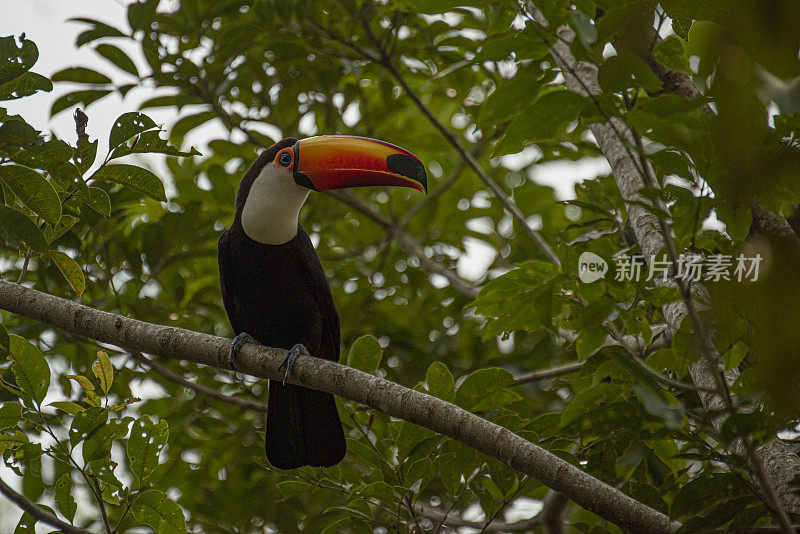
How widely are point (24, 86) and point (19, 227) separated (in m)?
0.50

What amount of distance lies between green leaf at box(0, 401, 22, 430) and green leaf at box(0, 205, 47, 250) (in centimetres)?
67

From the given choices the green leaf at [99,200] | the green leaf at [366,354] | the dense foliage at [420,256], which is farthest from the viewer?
the green leaf at [366,354]

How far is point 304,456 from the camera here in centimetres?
370

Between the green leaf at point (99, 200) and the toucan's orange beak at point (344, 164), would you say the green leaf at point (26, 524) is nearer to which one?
the green leaf at point (99, 200)

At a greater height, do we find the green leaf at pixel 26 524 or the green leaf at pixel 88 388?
the green leaf at pixel 88 388

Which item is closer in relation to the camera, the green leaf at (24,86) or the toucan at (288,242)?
the green leaf at (24,86)

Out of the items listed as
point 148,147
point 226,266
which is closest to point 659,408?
point 148,147

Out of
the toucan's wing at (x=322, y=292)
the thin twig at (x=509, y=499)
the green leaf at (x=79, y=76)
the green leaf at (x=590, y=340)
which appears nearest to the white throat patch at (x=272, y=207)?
the toucan's wing at (x=322, y=292)

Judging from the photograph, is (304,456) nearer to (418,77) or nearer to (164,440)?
(164,440)

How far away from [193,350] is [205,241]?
5.79ft

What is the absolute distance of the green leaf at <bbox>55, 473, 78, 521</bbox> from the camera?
2879 millimetres

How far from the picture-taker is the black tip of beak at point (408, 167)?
12.9ft

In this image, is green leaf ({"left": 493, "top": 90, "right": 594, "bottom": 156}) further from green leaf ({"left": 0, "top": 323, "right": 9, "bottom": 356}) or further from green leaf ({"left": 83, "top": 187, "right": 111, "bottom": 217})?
green leaf ({"left": 0, "top": 323, "right": 9, "bottom": 356})

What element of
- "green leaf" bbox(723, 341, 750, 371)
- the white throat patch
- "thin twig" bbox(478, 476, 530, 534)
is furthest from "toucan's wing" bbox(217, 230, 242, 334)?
"green leaf" bbox(723, 341, 750, 371)
